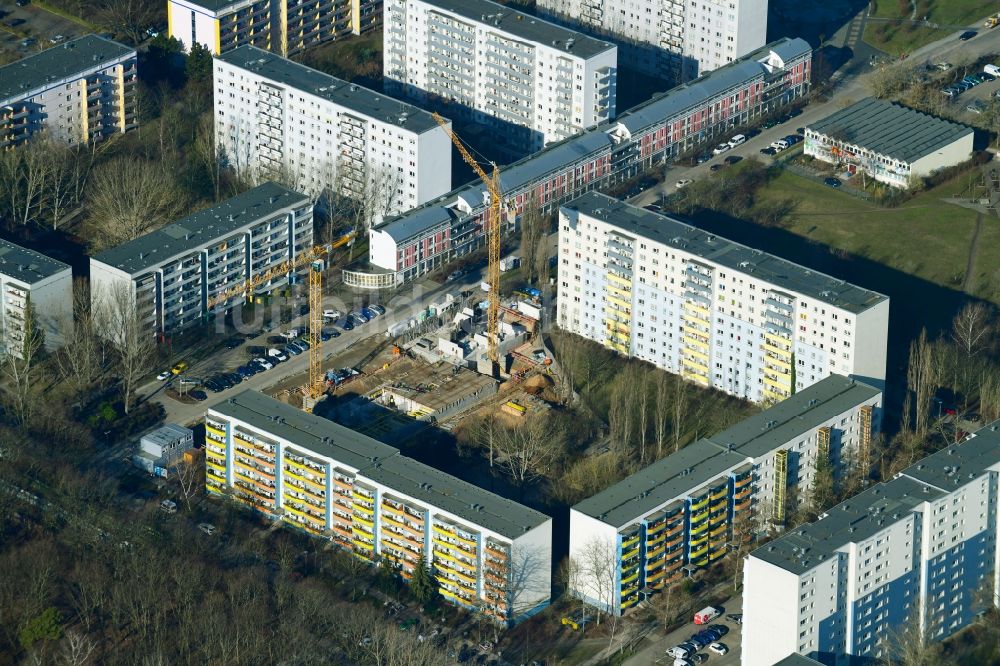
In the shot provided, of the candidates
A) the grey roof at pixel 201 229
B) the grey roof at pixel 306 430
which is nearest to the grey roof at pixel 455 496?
the grey roof at pixel 306 430

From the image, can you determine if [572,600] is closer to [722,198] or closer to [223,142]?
[722,198]

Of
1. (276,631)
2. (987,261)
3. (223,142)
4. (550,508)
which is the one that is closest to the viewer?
(276,631)

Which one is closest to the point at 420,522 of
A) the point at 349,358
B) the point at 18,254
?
the point at 349,358

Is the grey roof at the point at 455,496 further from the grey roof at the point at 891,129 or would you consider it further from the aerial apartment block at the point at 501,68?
the grey roof at the point at 891,129

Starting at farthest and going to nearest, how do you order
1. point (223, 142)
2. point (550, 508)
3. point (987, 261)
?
1. point (223, 142)
2. point (987, 261)
3. point (550, 508)

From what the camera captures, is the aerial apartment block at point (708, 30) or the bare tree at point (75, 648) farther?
the aerial apartment block at point (708, 30)

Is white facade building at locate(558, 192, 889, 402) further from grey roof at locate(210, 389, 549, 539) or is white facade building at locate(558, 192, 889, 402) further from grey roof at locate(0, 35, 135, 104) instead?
grey roof at locate(0, 35, 135, 104)
